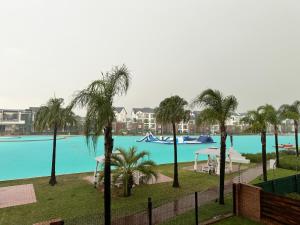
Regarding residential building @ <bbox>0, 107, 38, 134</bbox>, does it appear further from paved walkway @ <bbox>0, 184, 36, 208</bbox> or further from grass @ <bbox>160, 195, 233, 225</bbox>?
grass @ <bbox>160, 195, 233, 225</bbox>

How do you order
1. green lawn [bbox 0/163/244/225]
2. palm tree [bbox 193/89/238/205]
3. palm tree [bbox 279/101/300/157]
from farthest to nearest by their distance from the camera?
palm tree [bbox 279/101/300/157] → palm tree [bbox 193/89/238/205] → green lawn [bbox 0/163/244/225]

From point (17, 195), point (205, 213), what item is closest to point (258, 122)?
point (205, 213)

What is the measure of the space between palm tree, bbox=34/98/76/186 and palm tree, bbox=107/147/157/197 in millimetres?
4168

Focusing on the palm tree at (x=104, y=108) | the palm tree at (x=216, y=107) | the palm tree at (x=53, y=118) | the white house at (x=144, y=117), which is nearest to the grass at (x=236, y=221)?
the palm tree at (x=216, y=107)

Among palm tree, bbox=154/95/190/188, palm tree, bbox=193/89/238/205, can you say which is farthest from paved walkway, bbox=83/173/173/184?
palm tree, bbox=193/89/238/205

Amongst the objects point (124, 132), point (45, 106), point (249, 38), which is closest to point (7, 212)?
point (45, 106)

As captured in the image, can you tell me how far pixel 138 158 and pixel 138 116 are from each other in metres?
91.1

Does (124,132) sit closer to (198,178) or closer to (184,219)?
(198,178)

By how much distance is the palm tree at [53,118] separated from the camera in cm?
1437

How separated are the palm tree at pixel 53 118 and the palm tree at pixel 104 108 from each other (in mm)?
7263

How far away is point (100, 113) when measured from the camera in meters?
6.93

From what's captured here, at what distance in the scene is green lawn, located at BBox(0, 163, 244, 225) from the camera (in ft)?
30.3

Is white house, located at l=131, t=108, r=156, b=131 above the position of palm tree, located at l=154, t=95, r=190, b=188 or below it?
above

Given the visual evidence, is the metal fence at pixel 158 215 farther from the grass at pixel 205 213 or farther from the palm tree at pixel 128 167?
the palm tree at pixel 128 167
